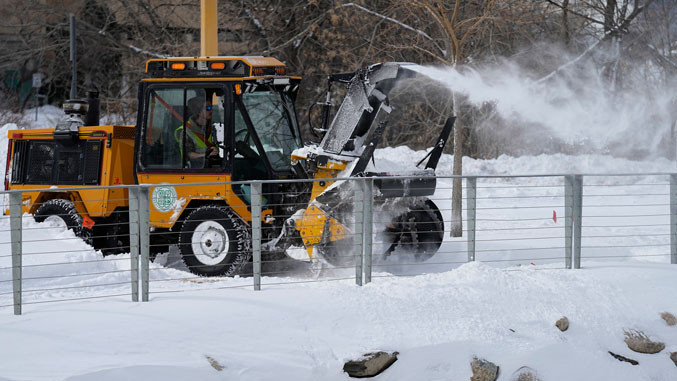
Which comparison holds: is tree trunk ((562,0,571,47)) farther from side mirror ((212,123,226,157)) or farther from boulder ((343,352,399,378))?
boulder ((343,352,399,378))

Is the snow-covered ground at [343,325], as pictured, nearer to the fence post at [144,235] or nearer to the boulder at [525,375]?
the boulder at [525,375]

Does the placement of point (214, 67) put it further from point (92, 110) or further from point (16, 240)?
point (16, 240)

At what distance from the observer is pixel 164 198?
32.8 feet

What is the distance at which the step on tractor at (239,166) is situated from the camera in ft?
30.5

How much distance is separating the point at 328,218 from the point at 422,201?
1.40 m

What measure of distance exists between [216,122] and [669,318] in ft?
17.7

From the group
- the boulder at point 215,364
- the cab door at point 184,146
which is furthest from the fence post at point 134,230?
the cab door at point 184,146

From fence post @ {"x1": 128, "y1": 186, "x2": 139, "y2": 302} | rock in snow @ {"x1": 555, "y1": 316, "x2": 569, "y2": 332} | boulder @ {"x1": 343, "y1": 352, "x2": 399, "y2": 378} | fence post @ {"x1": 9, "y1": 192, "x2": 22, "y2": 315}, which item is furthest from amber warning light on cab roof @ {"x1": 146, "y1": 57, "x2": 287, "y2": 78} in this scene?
rock in snow @ {"x1": 555, "y1": 316, "x2": 569, "y2": 332}

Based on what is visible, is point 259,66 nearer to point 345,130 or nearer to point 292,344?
point 345,130

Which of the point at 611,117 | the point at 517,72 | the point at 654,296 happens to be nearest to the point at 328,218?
the point at 654,296

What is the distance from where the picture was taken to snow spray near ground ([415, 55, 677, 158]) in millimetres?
13352

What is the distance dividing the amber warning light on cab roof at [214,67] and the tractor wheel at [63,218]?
2.01 metres

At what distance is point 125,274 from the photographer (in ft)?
29.3

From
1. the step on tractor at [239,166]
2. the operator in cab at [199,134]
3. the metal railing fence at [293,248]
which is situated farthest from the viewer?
the operator in cab at [199,134]
